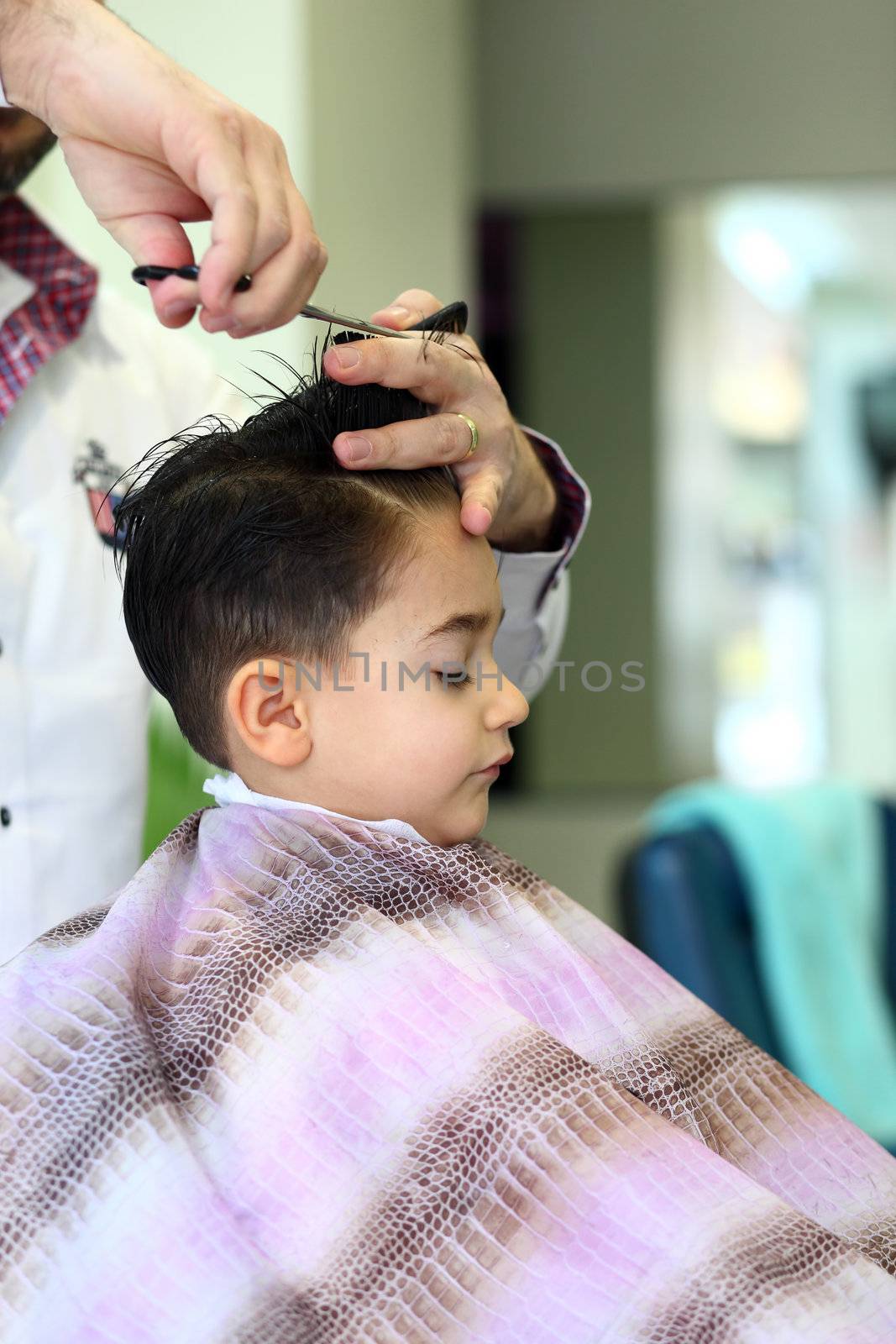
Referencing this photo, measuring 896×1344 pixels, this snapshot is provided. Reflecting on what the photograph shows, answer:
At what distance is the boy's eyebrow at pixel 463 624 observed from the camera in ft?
3.21

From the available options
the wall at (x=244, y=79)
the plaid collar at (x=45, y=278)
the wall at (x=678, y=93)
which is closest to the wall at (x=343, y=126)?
the wall at (x=244, y=79)

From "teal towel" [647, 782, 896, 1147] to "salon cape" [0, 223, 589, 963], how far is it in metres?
1.07

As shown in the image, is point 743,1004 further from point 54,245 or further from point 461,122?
point 461,122

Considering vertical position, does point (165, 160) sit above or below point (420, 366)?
above

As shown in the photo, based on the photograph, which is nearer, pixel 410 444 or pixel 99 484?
pixel 410 444

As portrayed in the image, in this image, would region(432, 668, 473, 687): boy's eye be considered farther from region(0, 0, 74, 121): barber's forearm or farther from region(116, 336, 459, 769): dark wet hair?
region(0, 0, 74, 121): barber's forearm

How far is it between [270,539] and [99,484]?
1.29ft

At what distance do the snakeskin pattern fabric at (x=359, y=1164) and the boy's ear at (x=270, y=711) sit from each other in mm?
99

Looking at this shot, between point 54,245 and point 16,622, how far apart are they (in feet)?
1.23

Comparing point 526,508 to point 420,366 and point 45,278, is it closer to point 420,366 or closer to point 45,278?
point 420,366

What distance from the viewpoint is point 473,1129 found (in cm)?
81

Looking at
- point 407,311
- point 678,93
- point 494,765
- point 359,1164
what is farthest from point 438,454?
point 678,93

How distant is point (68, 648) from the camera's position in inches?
48.6

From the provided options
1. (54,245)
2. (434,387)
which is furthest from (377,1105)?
(54,245)
